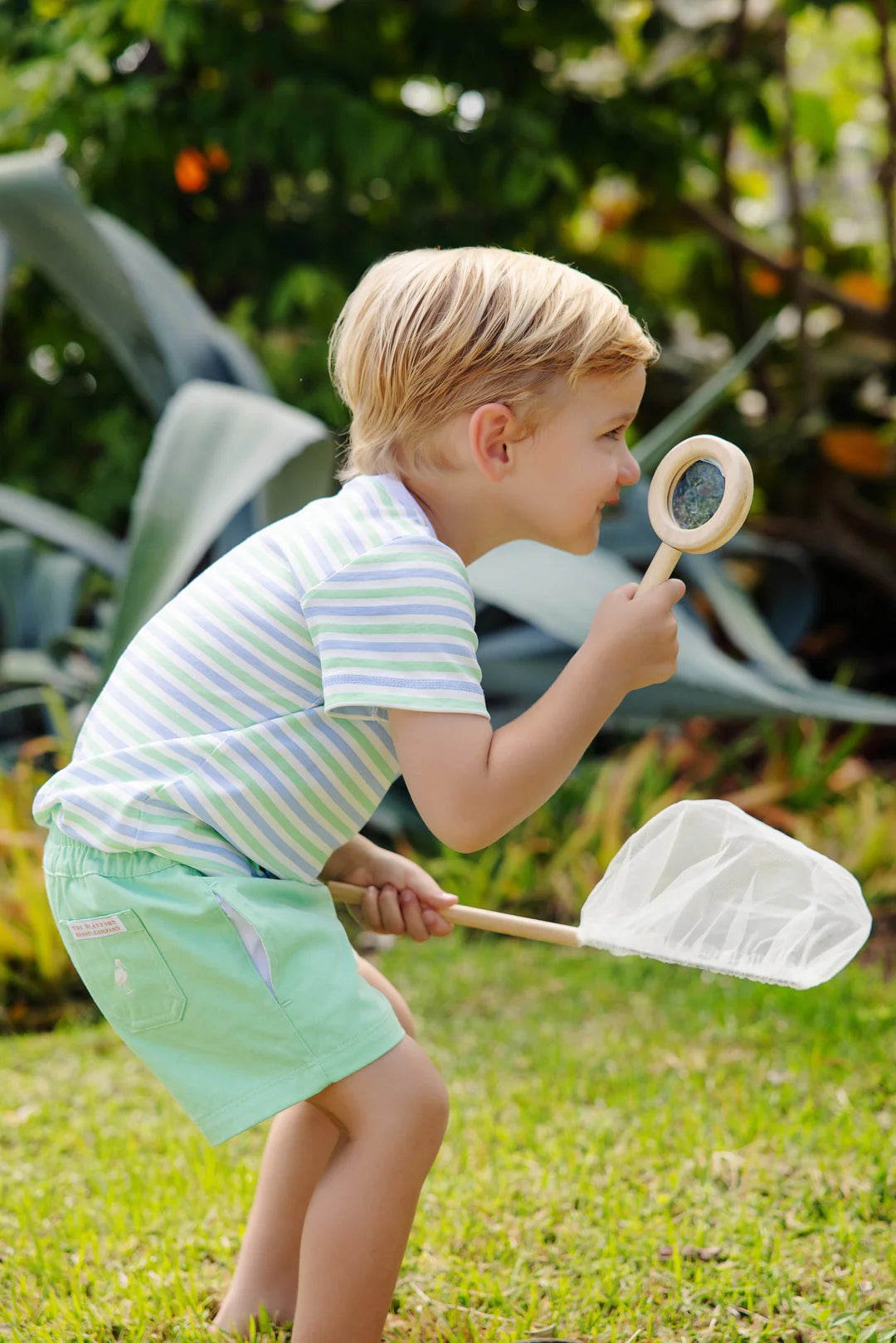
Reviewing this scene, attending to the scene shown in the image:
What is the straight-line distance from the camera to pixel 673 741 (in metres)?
4.13

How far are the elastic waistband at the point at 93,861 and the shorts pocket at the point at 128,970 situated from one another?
4 centimetres

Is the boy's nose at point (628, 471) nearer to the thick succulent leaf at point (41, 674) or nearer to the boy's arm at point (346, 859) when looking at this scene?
the boy's arm at point (346, 859)

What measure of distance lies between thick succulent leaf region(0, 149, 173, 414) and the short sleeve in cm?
251

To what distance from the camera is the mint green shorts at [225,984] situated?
122 centimetres

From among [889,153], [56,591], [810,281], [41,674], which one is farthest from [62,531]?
[889,153]

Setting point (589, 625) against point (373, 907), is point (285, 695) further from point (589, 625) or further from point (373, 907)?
point (589, 625)

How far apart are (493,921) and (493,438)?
544 millimetres

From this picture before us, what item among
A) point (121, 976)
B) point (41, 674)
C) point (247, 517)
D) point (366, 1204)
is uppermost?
point (121, 976)

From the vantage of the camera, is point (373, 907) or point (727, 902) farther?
point (373, 907)

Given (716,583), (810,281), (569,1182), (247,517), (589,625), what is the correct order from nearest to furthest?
(569,1182) → (589,625) → (247,517) → (716,583) → (810,281)

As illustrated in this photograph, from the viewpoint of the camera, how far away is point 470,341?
1.30 metres

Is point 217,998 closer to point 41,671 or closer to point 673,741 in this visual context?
point 41,671

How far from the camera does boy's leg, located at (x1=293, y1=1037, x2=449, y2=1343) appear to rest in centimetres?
120

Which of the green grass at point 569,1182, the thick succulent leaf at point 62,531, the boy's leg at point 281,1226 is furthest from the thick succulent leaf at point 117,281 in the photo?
the boy's leg at point 281,1226
